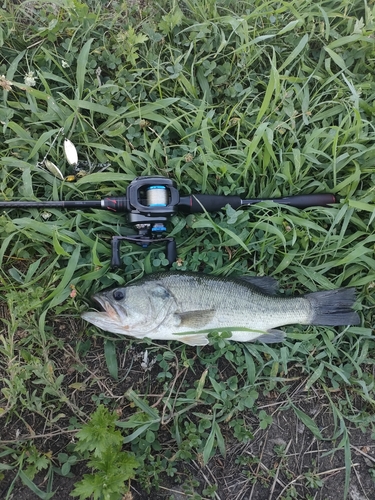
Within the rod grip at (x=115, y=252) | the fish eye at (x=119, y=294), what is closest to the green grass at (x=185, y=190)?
the rod grip at (x=115, y=252)

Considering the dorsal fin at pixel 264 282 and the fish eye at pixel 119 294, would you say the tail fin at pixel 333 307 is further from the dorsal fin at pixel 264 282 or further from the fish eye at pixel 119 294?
the fish eye at pixel 119 294

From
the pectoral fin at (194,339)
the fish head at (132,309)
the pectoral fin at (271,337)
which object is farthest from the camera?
the pectoral fin at (271,337)

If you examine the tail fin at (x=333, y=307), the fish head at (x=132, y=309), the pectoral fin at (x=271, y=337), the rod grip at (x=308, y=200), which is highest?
the rod grip at (x=308, y=200)

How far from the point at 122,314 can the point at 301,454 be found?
2.02 metres

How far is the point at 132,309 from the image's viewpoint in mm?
3391

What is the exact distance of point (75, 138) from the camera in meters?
3.83

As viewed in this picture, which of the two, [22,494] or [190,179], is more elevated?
[190,179]

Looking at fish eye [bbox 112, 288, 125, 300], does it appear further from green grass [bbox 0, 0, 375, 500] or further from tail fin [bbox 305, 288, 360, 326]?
tail fin [bbox 305, 288, 360, 326]

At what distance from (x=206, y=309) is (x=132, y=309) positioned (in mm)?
606

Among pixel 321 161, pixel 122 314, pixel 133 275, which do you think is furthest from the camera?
pixel 321 161

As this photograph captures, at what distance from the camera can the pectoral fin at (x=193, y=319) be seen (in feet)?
11.3

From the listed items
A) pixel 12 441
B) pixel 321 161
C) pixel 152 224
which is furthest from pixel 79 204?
pixel 321 161

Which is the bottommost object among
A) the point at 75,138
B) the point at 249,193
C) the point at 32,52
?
the point at 249,193

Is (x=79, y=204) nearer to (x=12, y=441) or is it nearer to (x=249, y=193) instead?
(x=249, y=193)
